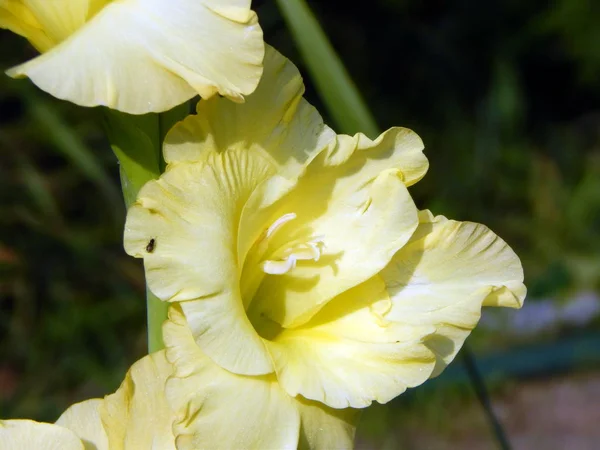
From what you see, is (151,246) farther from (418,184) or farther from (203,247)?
(418,184)

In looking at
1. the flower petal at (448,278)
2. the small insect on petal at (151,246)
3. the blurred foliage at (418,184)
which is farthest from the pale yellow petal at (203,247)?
the blurred foliage at (418,184)

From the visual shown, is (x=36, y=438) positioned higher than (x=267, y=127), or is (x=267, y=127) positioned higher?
(x=267, y=127)

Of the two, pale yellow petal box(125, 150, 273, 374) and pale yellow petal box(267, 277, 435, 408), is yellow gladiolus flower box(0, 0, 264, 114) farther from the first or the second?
pale yellow petal box(267, 277, 435, 408)

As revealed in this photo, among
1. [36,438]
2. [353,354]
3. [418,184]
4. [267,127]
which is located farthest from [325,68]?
[418,184]

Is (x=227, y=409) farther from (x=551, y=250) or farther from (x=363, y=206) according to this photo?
(x=551, y=250)

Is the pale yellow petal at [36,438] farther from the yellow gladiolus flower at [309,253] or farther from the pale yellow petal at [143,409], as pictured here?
the yellow gladiolus flower at [309,253]

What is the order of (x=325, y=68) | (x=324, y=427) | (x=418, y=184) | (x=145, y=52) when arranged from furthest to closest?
(x=418, y=184) → (x=325, y=68) → (x=324, y=427) → (x=145, y=52)

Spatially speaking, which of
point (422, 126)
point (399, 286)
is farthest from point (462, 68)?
point (399, 286)
